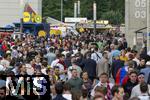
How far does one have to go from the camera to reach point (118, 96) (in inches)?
516

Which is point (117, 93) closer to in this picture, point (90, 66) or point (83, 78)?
point (83, 78)

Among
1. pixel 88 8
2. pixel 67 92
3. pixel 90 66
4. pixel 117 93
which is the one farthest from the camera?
pixel 88 8

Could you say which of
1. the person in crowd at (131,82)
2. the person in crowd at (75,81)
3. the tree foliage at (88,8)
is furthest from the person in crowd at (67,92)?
Result: the tree foliage at (88,8)

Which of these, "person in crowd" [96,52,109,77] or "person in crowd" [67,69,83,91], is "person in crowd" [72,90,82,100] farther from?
"person in crowd" [96,52,109,77]

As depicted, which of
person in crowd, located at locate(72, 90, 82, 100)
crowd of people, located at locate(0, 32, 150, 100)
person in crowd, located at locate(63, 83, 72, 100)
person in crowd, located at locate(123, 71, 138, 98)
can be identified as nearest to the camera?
person in crowd, located at locate(72, 90, 82, 100)

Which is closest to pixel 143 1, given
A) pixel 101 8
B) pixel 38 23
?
pixel 38 23

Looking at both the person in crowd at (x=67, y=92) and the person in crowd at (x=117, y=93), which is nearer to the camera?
the person in crowd at (x=117, y=93)

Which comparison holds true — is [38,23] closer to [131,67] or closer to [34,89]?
[131,67]

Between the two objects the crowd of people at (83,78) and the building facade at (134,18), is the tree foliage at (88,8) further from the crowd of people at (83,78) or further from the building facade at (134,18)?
the crowd of people at (83,78)

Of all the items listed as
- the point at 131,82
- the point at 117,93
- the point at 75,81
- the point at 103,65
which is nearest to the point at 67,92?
the point at 117,93

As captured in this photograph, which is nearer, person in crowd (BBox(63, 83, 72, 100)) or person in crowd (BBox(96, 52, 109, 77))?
person in crowd (BBox(63, 83, 72, 100))

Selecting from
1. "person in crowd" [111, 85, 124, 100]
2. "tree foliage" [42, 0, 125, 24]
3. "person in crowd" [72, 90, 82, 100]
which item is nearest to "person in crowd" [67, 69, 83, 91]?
"person in crowd" [111, 85, 124, 100]

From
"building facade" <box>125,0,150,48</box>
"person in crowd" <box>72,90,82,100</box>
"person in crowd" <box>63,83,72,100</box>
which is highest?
"building facade" <box>125,0,150,48</box>

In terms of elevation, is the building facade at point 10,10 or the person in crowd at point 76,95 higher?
the building facade at point 10,10
